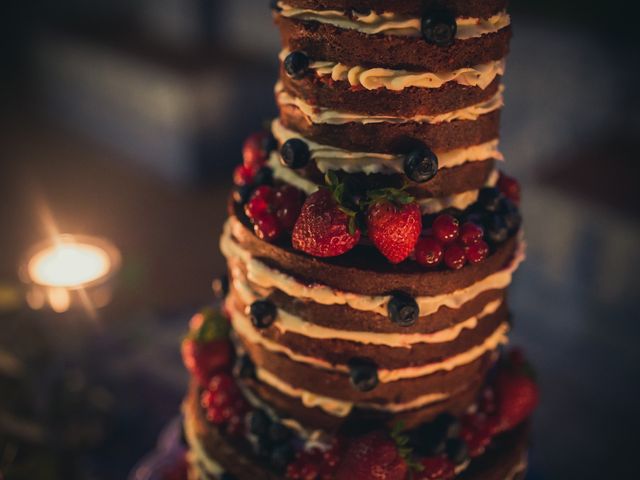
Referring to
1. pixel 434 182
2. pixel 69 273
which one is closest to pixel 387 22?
pixel 434 182

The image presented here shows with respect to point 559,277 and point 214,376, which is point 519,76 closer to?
→ point 559,277

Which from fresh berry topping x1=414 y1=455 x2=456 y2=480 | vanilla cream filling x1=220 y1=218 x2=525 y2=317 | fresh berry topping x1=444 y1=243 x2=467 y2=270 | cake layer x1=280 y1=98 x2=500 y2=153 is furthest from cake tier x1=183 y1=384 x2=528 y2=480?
cake layer x1=280 y1=98 x2=500 y2=153

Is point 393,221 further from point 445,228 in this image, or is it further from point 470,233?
point 470,233

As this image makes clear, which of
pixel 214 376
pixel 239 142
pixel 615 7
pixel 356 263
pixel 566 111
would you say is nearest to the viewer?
pixel 356 263

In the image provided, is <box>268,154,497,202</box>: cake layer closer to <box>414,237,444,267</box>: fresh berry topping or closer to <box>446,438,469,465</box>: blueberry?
<box>414,237,444,267</box>: fresh berry topping

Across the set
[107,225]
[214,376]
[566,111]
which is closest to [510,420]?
[214,376]
